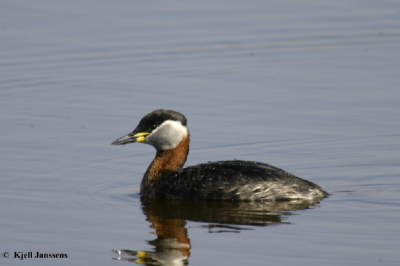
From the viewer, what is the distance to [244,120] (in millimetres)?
14742

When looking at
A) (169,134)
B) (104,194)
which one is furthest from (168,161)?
(104,194)

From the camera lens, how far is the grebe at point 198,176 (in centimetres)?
1155

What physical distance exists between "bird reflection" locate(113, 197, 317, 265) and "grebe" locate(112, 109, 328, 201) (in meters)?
0.12

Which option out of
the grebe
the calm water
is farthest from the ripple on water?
the grebe

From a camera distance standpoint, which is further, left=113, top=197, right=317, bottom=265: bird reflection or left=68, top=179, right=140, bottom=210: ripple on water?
left=68, top=179, right=140, bottom=210: ripple on water

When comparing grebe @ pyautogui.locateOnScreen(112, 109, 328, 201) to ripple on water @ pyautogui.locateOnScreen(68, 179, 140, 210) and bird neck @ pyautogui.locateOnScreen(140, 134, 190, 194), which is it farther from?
ripple on water @ pyautogui.locateOnScreen(68, 179, 140, 210)

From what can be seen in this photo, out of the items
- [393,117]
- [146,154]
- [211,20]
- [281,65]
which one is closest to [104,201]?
[146,154]

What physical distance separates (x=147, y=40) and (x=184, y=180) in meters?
7.97

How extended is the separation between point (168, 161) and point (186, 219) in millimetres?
1710

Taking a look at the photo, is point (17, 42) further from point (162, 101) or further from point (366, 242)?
point (366, 242)

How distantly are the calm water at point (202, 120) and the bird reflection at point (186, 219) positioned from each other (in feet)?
0.09

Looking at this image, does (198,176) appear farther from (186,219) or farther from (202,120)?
(202,120)

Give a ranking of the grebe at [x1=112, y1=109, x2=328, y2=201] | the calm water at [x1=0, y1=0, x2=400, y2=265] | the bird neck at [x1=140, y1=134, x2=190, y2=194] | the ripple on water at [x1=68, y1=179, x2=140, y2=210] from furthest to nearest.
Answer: the bird neck at [x1=140, y1=134, x2=190, y2=194]
the grebe at [x1=112, y1=109, x2=328, y2=201]
the ripple on water at [x1=68, y1=179, x2=140, y2=210]
the calm water at [x1=0, y1=0, x2=400, y2=265]

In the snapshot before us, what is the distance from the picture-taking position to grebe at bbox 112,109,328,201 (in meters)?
11.5
